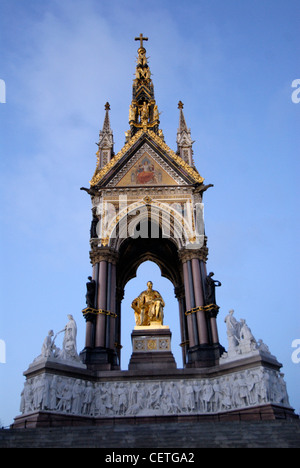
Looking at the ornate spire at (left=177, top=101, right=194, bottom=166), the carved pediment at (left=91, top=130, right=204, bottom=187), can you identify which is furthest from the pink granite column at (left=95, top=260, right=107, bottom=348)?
the ornate spire at (left=177, top=101, right=194, bottom=166)

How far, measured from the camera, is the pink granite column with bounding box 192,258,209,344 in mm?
18984

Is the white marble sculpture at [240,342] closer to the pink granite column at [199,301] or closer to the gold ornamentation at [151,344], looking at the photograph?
the pink granite column at [199,301]

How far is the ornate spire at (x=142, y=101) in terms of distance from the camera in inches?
1120

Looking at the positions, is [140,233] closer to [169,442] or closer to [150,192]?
[150,192]

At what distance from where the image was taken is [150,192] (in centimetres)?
2347

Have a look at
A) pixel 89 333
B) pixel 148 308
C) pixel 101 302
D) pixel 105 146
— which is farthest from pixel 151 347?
pixel 105 146

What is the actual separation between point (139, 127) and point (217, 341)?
1589 centimetres

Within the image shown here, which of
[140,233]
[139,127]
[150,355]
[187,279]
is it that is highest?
[139,127]

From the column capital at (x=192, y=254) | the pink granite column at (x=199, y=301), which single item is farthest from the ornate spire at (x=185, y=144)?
the pink granite column at (x=199, y=301)

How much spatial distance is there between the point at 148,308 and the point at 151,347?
96.0 inches

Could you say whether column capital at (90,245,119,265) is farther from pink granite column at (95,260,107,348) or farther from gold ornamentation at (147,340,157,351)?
gold ornamentation at (147,340,157,351)

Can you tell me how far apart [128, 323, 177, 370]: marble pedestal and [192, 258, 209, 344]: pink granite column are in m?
1.88
